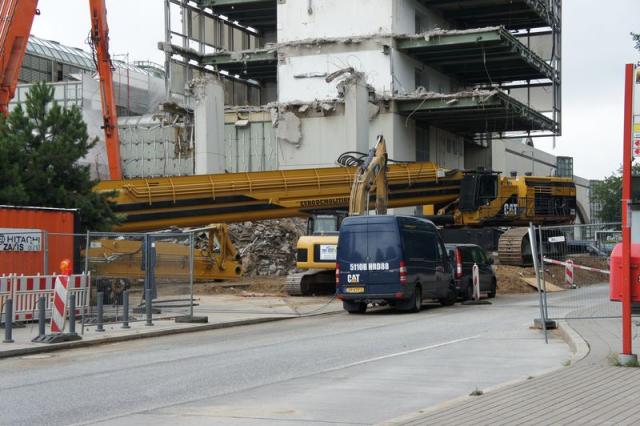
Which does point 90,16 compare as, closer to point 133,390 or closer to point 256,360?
point 256,360

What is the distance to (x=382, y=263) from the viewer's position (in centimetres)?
2491

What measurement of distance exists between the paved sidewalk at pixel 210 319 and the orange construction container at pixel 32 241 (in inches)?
54.6

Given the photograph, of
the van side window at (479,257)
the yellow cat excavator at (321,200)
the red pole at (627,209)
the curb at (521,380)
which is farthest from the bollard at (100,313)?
the van side window at (479,257)

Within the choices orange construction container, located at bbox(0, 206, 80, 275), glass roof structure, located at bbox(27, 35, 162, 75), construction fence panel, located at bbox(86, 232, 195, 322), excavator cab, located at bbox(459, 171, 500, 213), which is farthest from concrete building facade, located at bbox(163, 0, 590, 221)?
orange construction container, located at bbox(0, 206, 80, 275)

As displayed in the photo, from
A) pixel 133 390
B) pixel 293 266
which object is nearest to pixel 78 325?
pixel 133 390

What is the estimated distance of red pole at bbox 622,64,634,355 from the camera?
1179cm

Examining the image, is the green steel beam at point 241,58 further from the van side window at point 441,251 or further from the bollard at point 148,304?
the bollard at point 148,304

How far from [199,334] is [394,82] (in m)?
36.9

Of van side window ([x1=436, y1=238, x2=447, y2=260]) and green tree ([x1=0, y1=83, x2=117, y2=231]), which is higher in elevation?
green tree ([x1=0, y1=83, x2=117, y2=231])

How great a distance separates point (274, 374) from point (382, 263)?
11.8m

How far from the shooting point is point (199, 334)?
2080cm

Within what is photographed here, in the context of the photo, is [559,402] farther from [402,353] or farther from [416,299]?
[416,299]

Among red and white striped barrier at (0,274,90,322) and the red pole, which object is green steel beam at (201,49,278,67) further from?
the red pole

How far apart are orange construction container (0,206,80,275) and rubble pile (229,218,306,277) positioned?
20533mm
